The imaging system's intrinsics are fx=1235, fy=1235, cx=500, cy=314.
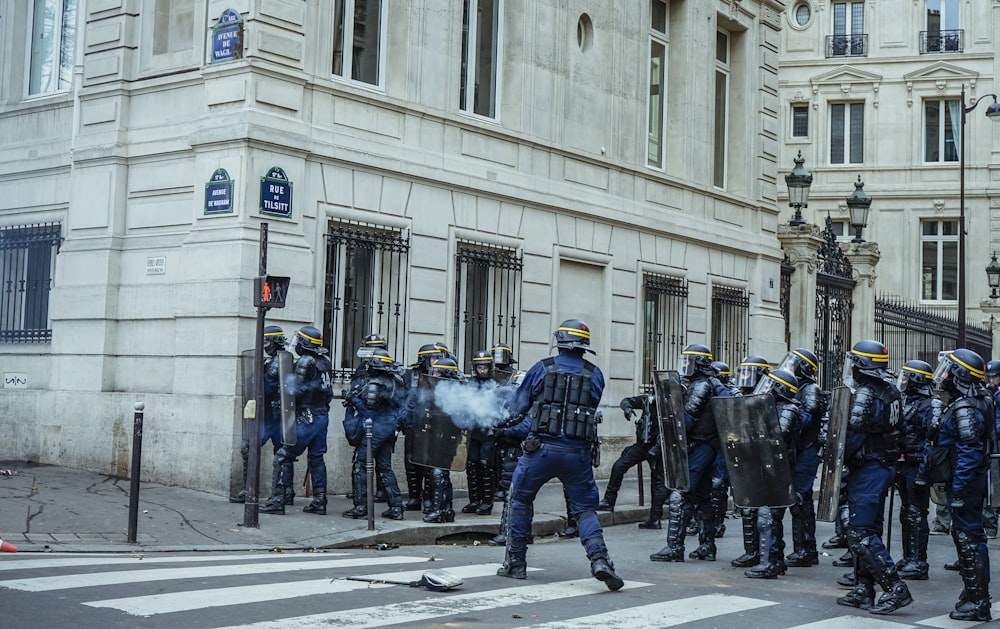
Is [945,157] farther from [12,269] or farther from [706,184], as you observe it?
[12,269]

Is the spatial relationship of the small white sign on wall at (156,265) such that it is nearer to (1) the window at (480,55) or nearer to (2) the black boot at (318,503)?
(2) the black boot at (318,503)

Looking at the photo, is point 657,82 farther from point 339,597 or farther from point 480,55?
point 339,597

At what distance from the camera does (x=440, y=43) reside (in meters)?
16.5

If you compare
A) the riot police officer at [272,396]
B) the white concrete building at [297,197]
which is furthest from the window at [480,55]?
the riot police officer at [272,396]

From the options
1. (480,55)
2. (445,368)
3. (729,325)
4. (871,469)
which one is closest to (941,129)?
(729,325)

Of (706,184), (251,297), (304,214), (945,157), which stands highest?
(945,157)

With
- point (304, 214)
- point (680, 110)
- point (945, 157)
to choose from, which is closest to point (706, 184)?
point (680, 110)

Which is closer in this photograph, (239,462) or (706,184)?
(239,462)

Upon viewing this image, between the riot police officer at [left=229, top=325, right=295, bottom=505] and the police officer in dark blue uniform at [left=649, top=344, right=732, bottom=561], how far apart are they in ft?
13.1

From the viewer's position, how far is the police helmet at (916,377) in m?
10.8

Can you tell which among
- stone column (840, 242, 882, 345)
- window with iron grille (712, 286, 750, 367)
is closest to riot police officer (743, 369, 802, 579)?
window with iron grille (712, 286, 750, 367)

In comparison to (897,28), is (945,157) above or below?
below

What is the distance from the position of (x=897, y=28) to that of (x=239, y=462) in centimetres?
3142

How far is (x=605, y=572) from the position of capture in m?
8.98
